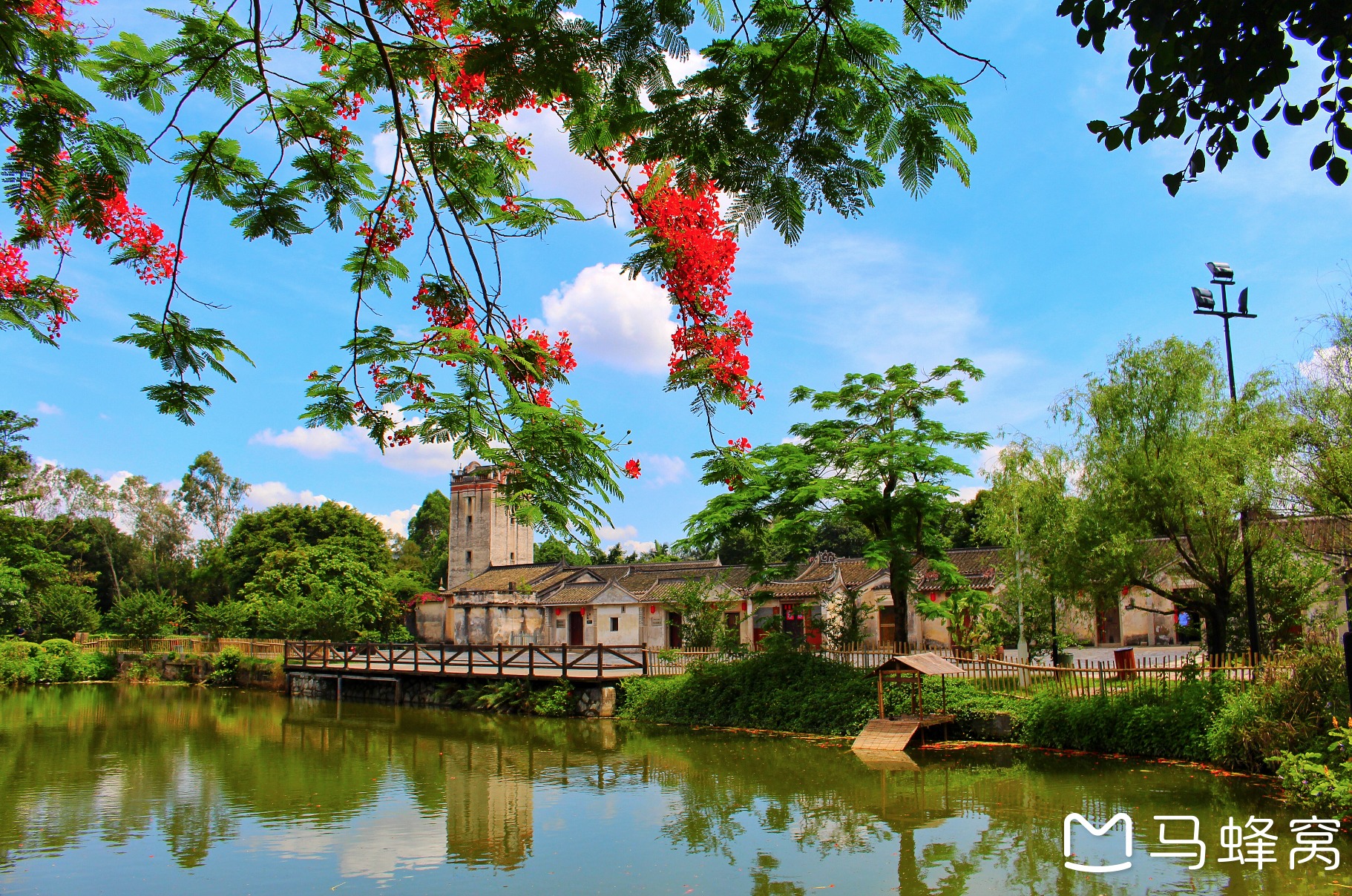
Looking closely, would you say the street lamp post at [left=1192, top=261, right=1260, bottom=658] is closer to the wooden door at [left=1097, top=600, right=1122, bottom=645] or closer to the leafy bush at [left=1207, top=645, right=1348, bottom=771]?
the leafy bush at [left=1207, top=645, right=1348, bottom=771]

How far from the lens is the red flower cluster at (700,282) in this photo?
5.05m

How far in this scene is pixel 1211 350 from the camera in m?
15.3

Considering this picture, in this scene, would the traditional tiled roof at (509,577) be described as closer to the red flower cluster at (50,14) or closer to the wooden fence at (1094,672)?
the wooden fence at (1094,672)

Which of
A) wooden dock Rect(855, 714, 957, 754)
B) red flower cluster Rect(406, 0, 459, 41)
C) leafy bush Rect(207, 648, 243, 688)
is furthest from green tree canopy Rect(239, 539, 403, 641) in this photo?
red flower cluster Rect(406, 0, 459, 41)

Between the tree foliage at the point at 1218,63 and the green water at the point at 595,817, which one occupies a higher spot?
the tree foliage at the point at 1218,63

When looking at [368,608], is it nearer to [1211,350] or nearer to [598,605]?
[598,605]

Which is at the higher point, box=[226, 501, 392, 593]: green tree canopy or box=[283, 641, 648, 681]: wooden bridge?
box=[226, 501, 392, 593]: green tree canopy

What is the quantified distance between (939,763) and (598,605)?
75.7ft

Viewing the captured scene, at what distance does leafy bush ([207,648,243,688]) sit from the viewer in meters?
34.0

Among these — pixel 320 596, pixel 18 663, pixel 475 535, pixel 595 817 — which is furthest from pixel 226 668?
pixel 595 817

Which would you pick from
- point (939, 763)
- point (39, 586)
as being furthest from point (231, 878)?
point (39, 586)

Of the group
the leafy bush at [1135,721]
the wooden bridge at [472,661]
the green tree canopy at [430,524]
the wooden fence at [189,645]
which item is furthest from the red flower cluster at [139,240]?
the green tree canopy at [430,524]

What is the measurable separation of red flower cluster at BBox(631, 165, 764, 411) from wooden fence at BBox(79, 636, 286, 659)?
109 feet

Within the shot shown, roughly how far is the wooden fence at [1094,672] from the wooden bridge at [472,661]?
7114 mm
